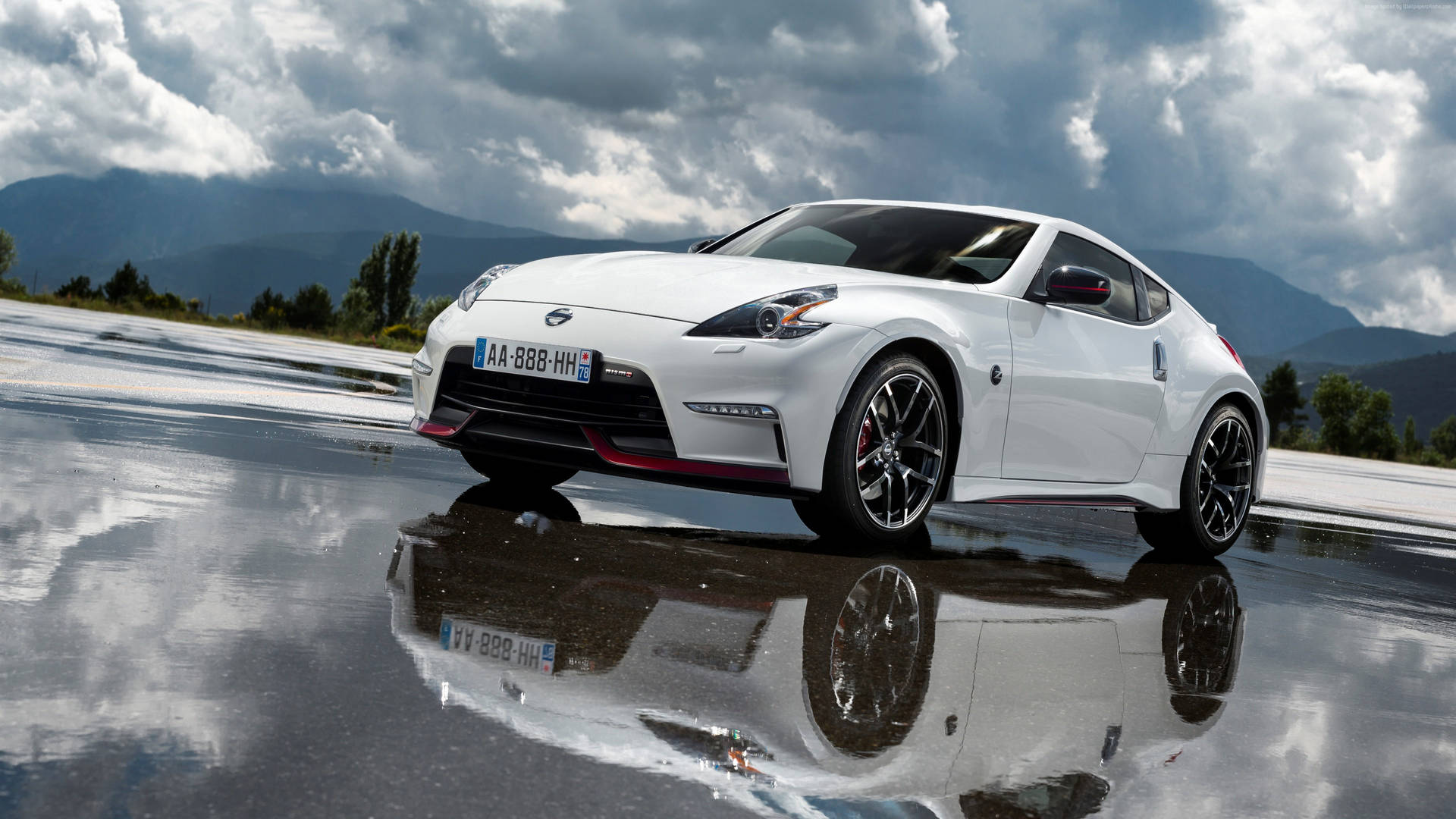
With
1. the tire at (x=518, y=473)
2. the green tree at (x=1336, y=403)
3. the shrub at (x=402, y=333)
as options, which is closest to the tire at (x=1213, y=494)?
the tire at (x=518, y=473)

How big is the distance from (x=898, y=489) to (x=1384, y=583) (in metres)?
2.32

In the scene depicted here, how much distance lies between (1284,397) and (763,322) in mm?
116926

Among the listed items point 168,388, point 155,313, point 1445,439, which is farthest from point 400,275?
point 1445,439

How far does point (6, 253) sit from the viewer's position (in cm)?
13262

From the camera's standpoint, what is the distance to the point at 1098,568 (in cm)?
568

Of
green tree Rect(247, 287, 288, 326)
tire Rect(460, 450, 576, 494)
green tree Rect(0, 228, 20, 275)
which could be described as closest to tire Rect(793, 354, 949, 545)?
tire Rect(460, 450, 576, 494)

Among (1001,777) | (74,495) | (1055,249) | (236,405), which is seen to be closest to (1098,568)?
(1055,249)

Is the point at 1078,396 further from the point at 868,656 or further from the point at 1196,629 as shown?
the point at 868,656

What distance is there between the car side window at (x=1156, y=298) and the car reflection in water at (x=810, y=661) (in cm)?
182

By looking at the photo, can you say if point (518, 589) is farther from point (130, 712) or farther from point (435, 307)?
point (435, 307)

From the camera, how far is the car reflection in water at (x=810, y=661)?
7.90 feet

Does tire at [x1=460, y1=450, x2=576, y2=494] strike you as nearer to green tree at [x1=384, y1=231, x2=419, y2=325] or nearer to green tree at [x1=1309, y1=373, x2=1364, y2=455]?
green tree at [x1=384, y1=231, x2=419, y2=325]

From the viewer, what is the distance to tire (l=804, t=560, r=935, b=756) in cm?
272

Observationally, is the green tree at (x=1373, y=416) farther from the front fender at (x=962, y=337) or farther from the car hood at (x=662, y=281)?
the car hood at (x=662, y=281)
